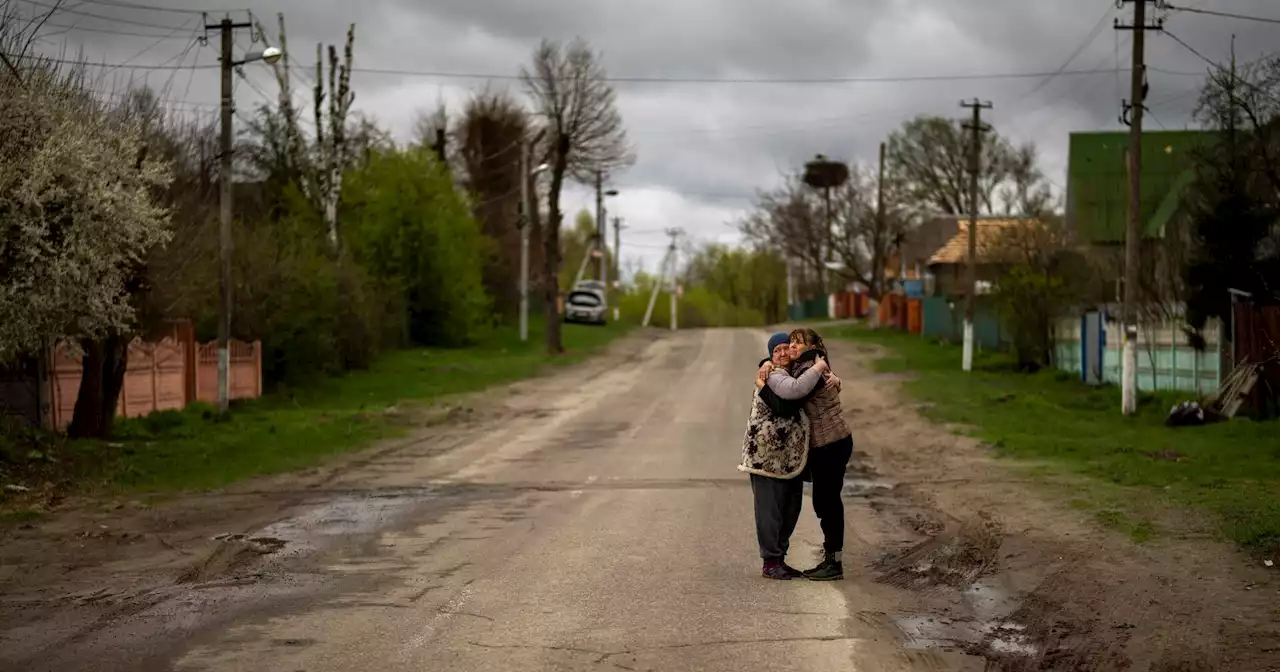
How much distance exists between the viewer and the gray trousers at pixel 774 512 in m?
9.34

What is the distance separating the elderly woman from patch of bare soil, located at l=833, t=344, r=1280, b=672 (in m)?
0.86

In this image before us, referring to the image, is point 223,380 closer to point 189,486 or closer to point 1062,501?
point 189,486

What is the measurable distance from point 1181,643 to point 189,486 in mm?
12165

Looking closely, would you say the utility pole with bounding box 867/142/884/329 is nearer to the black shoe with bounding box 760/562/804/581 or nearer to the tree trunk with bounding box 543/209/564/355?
the tree trunk with bounding box 543/209/564/355

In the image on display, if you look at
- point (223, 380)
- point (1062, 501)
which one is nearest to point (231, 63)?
point (223, 380)

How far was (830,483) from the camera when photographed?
9477 millimetres

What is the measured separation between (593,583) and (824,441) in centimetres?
191

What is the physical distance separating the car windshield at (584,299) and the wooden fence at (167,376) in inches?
1423

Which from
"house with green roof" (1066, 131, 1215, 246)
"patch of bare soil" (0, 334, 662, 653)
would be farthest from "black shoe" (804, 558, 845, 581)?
"house with green roof" (1066, 131, 1215, 246)

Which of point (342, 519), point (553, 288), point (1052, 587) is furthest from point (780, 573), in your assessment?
point (553, 288)

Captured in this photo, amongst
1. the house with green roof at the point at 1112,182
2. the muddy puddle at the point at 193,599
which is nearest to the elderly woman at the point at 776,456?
the muddy puddle at the point at 193,599

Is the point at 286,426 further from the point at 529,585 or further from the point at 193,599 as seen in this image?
the point at 529,585

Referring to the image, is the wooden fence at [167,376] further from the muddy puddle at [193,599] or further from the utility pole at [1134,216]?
the utility pole at [1134,216]

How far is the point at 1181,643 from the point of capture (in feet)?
23.6
